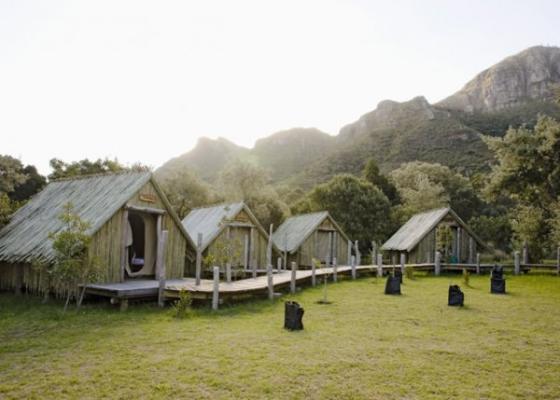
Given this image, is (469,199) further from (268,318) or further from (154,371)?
(154,371)

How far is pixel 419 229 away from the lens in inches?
1153

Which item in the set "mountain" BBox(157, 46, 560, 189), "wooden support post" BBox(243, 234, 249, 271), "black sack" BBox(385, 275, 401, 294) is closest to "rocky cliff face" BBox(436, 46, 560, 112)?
"mountain" BBox(157, 46, 560, 189)

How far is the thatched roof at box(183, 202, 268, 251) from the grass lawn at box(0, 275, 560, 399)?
893 centimetres

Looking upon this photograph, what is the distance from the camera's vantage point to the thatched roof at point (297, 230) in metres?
28.7

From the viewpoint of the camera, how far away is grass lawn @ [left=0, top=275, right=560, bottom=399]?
21.5ft

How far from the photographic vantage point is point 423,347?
29.4ft

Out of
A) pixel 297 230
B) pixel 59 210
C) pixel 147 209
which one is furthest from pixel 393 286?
pixel 297 230

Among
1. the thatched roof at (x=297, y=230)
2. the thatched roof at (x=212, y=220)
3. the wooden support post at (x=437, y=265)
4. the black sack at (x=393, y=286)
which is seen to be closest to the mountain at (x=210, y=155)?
the thatched roof at (x=297, y=230)

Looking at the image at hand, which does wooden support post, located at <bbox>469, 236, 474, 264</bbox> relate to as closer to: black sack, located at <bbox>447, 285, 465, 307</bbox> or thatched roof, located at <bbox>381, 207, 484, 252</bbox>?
thatched roof, located at <bbox>381, 207, 484, 252</bbox>

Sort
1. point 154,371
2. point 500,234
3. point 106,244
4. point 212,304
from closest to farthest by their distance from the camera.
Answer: point 154,371 → point 212,304 → point 106,244 → point 500,234

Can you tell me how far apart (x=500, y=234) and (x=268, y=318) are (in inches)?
1516

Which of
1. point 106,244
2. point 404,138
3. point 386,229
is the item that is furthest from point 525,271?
point 404,138

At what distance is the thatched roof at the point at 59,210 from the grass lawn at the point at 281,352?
1.90m

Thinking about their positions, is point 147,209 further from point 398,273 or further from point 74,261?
point 398,273
